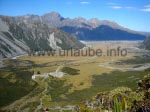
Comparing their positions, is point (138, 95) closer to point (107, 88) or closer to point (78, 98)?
point (78, 98)

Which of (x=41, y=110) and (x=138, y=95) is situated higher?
(x=138, y=95)

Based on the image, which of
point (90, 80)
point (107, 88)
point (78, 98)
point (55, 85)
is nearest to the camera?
point (78, 98)

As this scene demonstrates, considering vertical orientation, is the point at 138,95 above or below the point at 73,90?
above

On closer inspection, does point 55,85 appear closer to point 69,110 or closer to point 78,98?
point 78,98

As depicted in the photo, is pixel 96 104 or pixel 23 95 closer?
pixel 96 104

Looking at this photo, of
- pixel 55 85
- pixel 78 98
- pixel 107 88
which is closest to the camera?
pixel 78 98

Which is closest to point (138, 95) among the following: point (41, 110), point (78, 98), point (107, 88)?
point (41, 110)

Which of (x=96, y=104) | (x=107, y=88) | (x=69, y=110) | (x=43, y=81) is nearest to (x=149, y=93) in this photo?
(x=96, y=104)

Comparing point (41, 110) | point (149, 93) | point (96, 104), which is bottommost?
point (41, 110)

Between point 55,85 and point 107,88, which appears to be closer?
point 107,88

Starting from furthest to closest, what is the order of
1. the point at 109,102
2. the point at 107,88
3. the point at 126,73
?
the point at 126,73, the point at 107,88, the point at 109,102
